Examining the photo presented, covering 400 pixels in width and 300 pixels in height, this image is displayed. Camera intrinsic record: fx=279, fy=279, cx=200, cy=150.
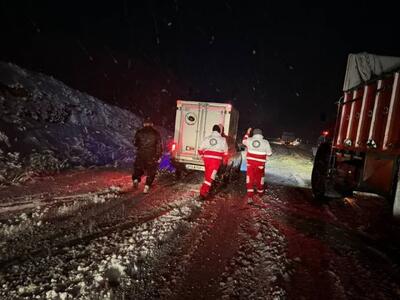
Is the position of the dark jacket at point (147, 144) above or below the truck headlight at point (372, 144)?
below

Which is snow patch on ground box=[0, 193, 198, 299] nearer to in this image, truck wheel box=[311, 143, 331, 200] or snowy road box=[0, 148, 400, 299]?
snowy road box=[0, 148, 400, 299]

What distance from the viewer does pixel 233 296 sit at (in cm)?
294

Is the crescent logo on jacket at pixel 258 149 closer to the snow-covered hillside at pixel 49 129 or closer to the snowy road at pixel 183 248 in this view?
the snowy road at pixel 183 248

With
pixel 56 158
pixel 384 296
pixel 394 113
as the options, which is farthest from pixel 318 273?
pixel 56 158

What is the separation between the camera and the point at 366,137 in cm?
595

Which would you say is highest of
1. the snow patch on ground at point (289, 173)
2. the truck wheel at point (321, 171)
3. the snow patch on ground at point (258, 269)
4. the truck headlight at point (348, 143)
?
the truck headlight at point (348, 143)

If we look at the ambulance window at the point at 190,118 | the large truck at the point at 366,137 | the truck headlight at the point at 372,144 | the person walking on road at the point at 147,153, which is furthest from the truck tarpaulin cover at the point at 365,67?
Answer: the person walking on road at the point at 147,153

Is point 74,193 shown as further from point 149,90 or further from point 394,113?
point 149,90

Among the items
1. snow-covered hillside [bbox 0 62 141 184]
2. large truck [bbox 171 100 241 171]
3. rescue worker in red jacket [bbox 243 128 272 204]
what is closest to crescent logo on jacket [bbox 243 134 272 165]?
rescue worker in red jacket [bbox 243 128 272 204]

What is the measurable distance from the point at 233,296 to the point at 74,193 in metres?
4.99

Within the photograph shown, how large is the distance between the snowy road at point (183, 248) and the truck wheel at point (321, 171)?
39.3 inches

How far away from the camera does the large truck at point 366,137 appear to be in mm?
4996

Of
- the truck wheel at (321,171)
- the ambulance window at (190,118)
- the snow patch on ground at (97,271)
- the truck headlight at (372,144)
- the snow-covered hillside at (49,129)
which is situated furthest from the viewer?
the ambulance window at (190,118)

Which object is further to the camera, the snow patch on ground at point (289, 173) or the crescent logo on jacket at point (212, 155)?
the snow patch on ground at point (289, 173)
